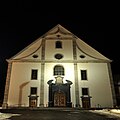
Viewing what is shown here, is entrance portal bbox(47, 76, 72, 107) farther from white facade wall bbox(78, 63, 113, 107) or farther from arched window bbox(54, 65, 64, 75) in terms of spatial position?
white facade wall bbox(78, 63, 113, 107)

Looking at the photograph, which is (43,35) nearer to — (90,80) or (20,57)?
(20,57)

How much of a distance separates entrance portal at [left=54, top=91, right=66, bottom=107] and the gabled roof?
20.7 feet

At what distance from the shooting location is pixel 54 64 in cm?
2234

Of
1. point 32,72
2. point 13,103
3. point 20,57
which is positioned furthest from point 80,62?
point 13,103

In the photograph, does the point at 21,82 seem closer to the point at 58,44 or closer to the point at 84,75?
the point at 58,44

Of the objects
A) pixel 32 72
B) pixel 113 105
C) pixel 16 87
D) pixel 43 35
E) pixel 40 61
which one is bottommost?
pixel 113 105

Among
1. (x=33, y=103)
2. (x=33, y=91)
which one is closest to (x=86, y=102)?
(x=33, y=103)

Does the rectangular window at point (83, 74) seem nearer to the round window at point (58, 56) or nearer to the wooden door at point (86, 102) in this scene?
the wooden door at point (86, 102)

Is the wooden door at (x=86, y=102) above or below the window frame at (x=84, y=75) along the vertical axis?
below

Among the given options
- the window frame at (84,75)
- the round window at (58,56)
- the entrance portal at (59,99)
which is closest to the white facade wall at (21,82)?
the entrance portal at (59,99)

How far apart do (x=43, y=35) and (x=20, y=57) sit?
462 cm

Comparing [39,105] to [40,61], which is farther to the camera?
[40,61]

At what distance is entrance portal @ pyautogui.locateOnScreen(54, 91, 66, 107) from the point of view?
2087cm

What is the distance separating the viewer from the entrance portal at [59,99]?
822 inches
